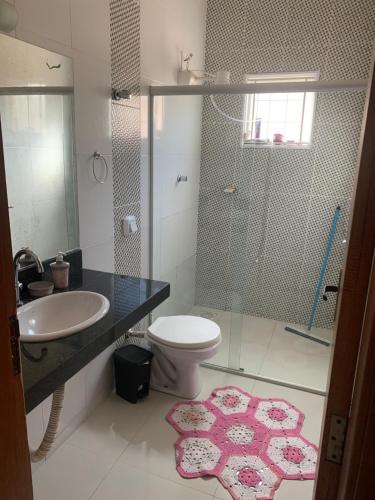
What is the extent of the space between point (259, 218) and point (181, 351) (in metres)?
1.54

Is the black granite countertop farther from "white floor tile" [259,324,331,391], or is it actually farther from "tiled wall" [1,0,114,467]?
"white floor tile" [259,324,331,391]

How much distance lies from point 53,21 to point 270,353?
8.44ft

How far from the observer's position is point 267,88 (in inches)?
84.8

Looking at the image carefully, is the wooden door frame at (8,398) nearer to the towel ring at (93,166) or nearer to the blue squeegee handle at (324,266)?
the towel ring at (93,166)

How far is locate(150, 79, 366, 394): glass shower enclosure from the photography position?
9.33 feet

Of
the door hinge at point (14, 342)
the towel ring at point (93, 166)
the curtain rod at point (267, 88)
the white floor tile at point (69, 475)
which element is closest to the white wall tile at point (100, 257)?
the towel ring at point (93, 166)

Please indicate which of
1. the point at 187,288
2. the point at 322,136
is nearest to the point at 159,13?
the point at 322,136

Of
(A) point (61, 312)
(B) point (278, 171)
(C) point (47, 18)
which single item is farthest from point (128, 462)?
(B) point (278, 171)

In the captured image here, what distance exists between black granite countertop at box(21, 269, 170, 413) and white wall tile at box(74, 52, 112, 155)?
662 mm

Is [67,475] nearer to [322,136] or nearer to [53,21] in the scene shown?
[53,21]

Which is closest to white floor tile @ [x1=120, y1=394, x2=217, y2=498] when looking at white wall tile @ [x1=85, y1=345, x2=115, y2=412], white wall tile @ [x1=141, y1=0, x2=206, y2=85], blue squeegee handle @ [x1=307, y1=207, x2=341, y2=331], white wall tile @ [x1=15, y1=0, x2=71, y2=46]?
white wall tile @ [x1=85, y1=345, x2=115, y2=412]

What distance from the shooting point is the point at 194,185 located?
320 cm

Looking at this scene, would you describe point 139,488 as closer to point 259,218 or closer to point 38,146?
point 38,146

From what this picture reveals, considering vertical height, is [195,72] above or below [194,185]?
above
